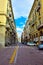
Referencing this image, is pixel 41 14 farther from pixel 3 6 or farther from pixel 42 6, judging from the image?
pixel 3 6

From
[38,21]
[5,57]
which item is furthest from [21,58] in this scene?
[38,21]

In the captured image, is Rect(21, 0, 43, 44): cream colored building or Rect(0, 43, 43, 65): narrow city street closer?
Rect(0, 43, 43, 65): narrow city street

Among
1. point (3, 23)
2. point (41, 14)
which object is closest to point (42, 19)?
point (41, 14)

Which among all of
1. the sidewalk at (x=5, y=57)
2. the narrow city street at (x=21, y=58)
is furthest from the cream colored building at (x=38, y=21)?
the narrow city street at (x=21, y=58)

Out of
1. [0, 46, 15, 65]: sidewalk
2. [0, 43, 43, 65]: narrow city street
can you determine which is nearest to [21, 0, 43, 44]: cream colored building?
[0, 46, 15, 65]: sidewalk

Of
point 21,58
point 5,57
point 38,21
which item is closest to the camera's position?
point 21,58

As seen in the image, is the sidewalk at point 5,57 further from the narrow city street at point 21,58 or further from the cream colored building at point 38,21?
the cream colored building at point 38,21

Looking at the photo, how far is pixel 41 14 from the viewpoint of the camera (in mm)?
57500

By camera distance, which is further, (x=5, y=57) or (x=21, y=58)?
(x=5, y=57)

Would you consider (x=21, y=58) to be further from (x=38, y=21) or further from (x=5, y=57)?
(x=38, y=21)

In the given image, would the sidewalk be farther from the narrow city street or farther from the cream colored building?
the cream colored building

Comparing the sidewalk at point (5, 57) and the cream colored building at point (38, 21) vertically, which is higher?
the cream colored building at point (38, 21)

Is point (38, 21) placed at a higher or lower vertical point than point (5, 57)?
higher

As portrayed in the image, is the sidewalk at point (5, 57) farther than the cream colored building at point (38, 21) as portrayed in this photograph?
No
